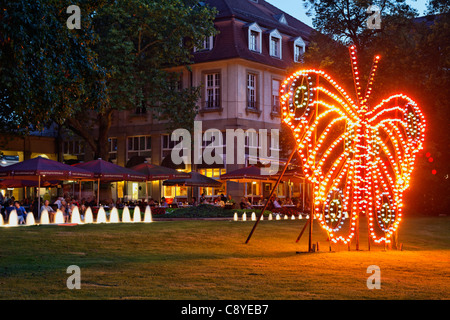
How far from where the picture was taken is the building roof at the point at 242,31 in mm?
54000

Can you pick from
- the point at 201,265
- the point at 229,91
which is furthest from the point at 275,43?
the point at 201,265

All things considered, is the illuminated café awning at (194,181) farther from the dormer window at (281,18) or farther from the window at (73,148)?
A: the window at (73,148)

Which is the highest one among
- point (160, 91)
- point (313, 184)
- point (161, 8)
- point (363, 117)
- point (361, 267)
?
point (161, 8)

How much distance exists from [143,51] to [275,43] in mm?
15122

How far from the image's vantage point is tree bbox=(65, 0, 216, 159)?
43.1 meters

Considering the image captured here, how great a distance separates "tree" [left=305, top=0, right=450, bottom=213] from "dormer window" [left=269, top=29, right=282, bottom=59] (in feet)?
58.7

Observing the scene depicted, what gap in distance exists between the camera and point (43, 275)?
1236 centimetres

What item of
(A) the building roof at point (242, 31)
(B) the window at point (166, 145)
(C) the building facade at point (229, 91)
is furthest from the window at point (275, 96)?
(B) the window at point (166, 145)

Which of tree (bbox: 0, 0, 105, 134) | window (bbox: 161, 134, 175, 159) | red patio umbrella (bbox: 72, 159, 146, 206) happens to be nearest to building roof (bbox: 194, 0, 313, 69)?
window (bbox: 161, 134, 175, 159)

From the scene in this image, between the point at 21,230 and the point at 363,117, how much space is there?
1058 centimetres

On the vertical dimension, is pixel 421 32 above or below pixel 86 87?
above

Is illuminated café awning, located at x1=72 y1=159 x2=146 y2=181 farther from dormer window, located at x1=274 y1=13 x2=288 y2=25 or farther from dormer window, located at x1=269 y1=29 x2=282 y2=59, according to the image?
dormer window, located at x1=274 y1=13 x2=288 y2=25

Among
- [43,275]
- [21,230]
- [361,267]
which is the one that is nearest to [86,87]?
[21,230]
